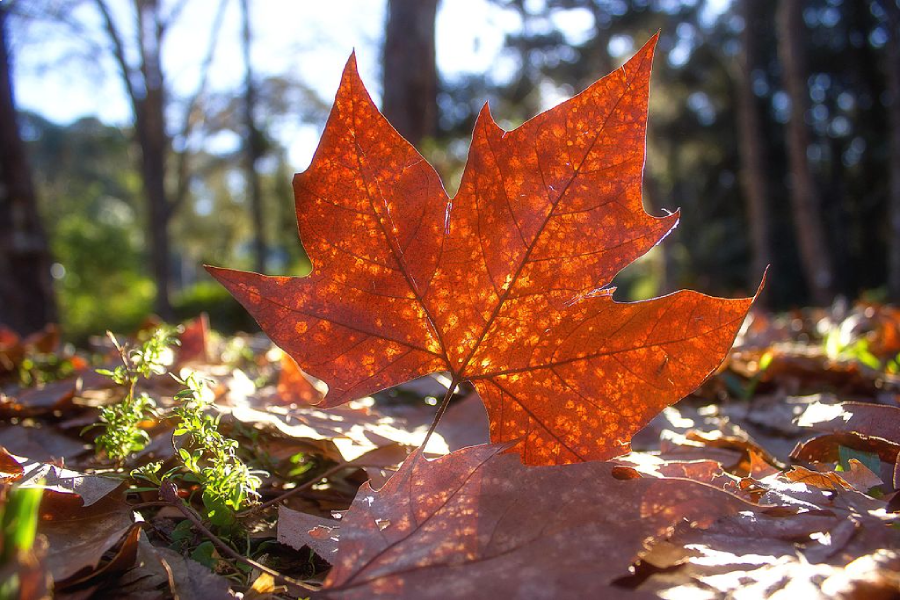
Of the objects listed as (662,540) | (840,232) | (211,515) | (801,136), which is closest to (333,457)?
(211,515)

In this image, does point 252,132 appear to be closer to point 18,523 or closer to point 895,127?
point 895,127

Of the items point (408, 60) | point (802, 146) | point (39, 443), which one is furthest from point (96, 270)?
point (39, 443)

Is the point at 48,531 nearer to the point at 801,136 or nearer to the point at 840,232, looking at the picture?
the point at 801,136

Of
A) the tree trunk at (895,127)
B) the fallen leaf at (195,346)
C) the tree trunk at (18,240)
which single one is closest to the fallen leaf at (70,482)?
the fallen leaf at (195,346)

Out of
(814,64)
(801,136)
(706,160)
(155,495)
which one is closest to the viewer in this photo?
(155,495)

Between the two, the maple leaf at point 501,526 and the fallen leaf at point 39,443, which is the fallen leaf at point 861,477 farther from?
the fallen leaf at point 39,443

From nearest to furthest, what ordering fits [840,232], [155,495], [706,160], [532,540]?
[532,540] < [155,495] < [840,232] < [706,160]

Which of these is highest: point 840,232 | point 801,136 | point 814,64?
point 814,64
